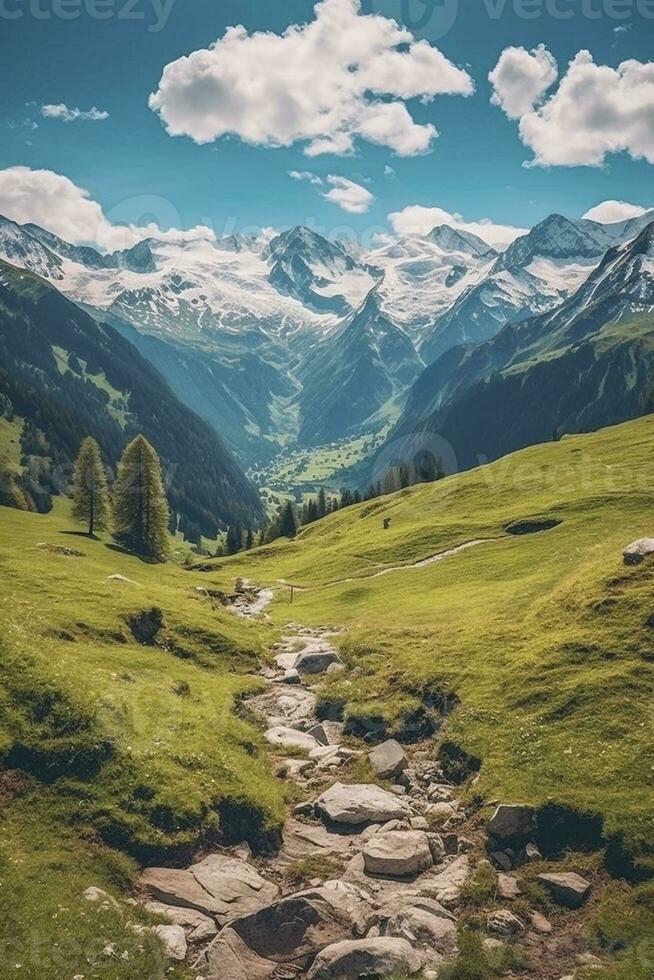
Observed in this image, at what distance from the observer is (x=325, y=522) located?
145125 mm

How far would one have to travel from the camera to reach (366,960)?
17.7 metres

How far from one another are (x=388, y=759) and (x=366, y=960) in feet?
39.1

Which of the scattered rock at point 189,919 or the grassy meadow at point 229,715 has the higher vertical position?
the grassy meadow at point 229,715

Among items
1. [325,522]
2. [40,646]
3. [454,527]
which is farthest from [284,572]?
[40,646]

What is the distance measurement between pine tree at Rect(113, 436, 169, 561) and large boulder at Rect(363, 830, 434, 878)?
89.3 metres

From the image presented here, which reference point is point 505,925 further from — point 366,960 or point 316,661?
point 316,661

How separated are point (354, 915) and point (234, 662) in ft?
83.0

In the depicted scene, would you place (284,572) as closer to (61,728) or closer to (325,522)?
(325,522)

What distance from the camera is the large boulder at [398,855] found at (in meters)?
22.1

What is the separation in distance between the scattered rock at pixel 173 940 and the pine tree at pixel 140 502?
301 ft

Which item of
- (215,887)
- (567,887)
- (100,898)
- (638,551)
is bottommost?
(567,887)

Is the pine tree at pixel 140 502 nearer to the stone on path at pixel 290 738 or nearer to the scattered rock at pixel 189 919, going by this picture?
the stone on path at pixel 290 738

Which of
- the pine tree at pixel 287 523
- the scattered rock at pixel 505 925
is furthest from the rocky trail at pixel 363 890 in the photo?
the pine tree at pixel 287 523

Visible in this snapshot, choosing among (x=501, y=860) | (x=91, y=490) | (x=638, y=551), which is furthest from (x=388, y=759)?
(x=91, y=490)
